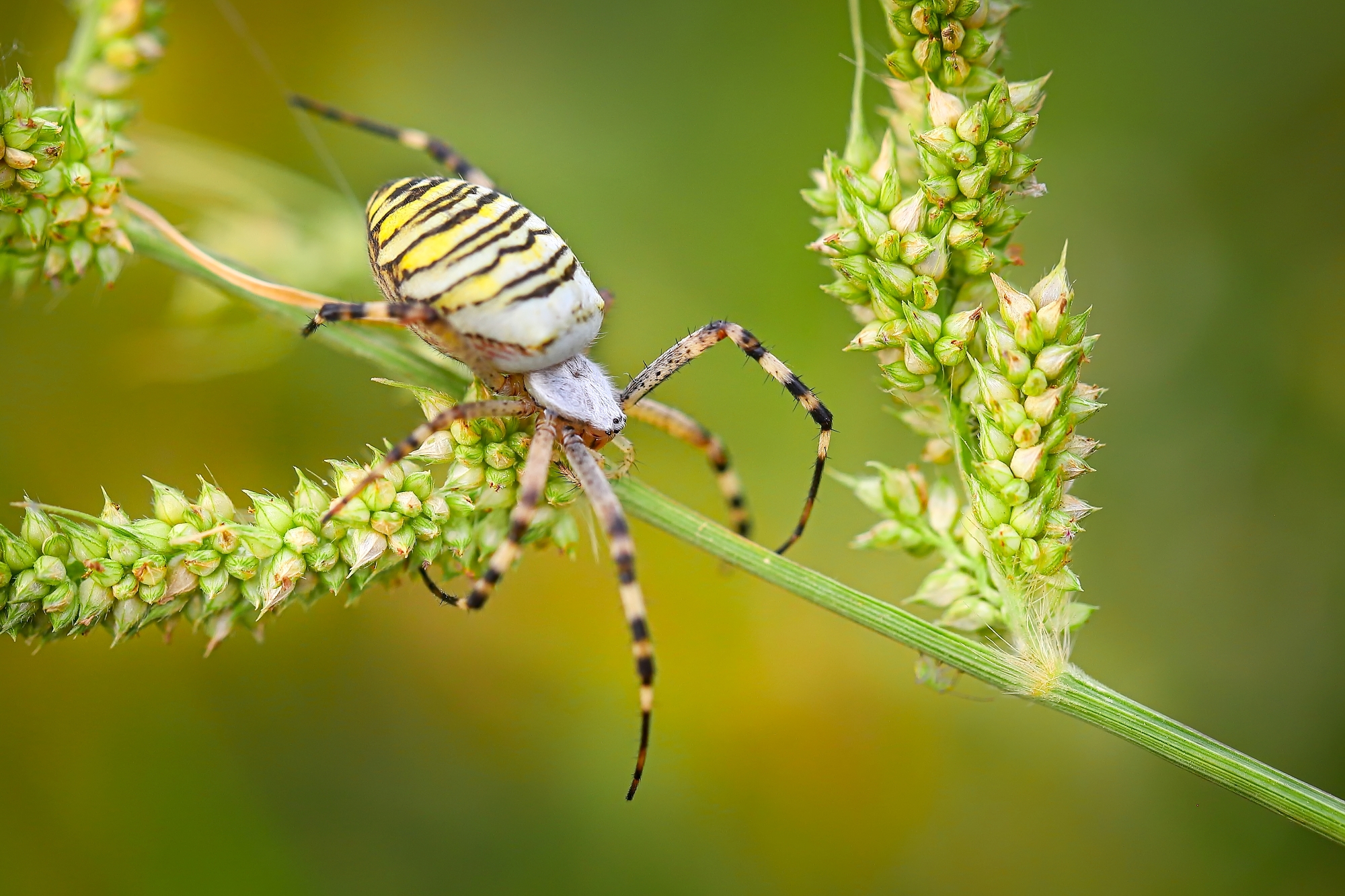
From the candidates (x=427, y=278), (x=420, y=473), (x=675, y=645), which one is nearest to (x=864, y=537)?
(x=420, y=473)

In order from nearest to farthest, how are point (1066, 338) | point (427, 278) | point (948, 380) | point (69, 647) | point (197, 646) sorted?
1. point (1066, 338)
2. point (948, 380)
3. point (427, 278)
4. point (69, 647)
5. point (197, 646)

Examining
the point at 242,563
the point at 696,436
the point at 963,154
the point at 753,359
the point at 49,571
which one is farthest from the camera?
the point at 696,436

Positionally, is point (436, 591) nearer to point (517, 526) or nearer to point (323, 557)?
point (517, 526)

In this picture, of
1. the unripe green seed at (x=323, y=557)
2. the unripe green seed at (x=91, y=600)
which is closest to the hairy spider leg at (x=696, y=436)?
the unripe green seed at (x=323, y=557)

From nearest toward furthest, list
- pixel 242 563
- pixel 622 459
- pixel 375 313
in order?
1. pixel 242 563
2. pixel 375 313
3. pixel 622 459

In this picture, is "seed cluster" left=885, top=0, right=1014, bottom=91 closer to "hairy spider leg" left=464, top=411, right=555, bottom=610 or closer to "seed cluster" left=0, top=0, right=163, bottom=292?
"hairy spider leg" left=464, top=411, right=555, bottom=610

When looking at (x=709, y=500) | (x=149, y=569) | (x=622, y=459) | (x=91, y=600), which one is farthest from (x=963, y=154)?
(x=709, y=500)

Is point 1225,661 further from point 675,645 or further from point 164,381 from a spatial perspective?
point 164,381
